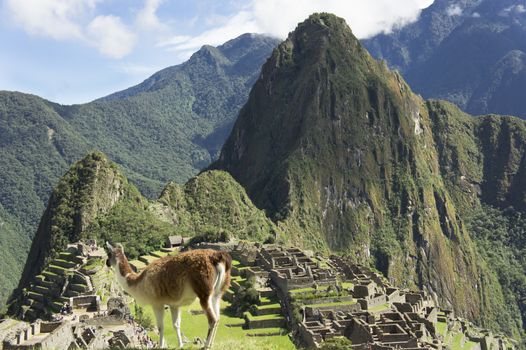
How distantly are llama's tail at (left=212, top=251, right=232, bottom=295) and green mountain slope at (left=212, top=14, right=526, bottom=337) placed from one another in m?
124

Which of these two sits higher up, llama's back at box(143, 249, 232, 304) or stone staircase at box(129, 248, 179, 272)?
llama's back at box(143, 249, 232, 304)

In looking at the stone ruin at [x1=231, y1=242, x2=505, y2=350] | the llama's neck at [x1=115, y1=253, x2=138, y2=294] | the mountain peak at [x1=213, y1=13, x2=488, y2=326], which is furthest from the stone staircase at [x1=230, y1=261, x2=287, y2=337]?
the mountain peak at [x1=213, y1=13, x2=488, y2=326]

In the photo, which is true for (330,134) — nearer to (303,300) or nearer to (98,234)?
(98,234)

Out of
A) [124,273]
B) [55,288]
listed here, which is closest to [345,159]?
[55,288]

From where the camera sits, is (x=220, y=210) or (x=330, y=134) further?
(x=330, y=134)

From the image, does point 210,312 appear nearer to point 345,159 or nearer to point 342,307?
point 342,307

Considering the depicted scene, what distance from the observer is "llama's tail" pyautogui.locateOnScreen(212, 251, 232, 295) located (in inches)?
436

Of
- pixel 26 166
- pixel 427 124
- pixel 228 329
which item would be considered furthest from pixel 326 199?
pixel 228 329

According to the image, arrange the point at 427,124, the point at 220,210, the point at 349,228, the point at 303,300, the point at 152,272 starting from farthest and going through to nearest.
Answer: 1. the point at 427,124
2. the point at 349,228
3. the point at 220,210
4. the point at 303,300
5. the point at 152,272

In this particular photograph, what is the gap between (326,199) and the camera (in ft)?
500

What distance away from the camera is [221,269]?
1108cm

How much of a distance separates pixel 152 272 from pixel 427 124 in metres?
190

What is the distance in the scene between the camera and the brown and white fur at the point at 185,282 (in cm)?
1102

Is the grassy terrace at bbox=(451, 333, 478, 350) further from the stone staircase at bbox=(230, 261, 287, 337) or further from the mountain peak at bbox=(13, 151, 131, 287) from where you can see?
the mountain peak at bbox=(13, 151, 131, 287)
